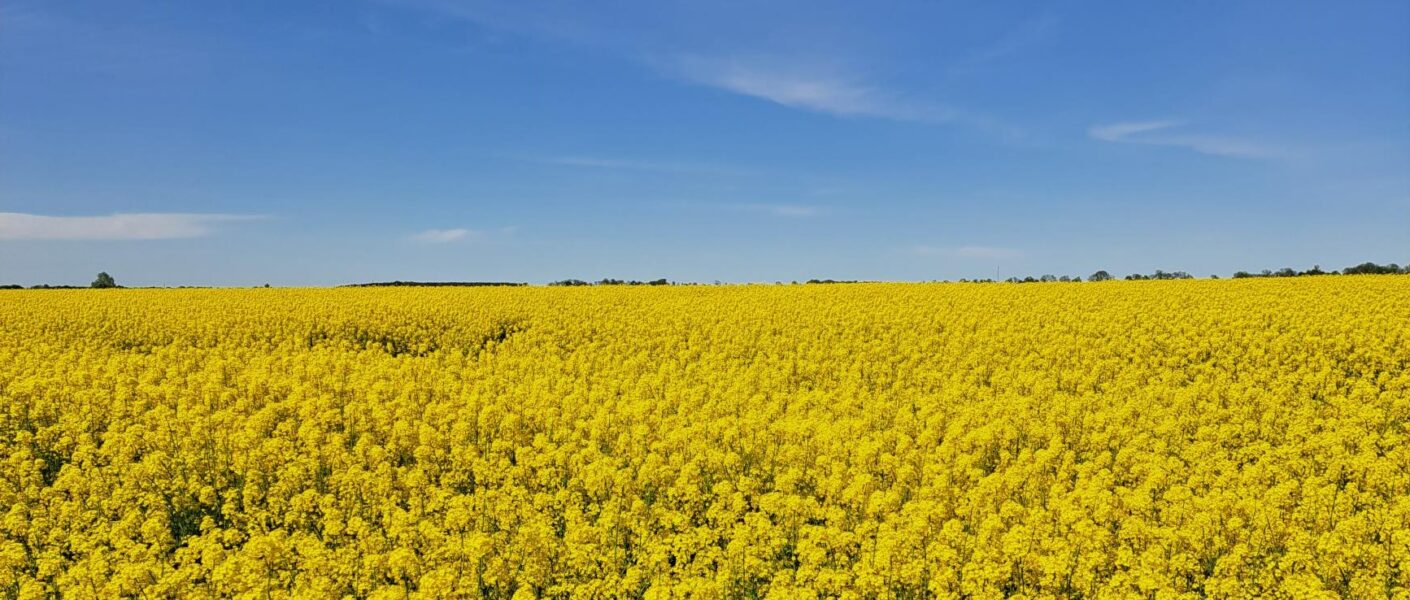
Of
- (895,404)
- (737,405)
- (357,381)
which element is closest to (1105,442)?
(895,404)

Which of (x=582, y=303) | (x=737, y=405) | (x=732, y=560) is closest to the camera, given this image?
(x=732, y=560)

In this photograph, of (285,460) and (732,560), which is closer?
(732,560)

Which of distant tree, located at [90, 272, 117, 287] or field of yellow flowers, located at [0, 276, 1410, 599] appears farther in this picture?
distant tree, located at [90, 272, 117, 287]

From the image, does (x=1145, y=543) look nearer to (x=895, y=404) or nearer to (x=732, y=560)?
(x=732, y=560)

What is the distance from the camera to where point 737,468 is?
9.02m

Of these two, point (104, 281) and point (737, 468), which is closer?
point (737, 468)

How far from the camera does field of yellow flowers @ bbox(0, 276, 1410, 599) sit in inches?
241

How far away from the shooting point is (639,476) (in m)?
8.57

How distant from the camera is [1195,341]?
18391mm

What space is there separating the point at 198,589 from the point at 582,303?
25.7 m

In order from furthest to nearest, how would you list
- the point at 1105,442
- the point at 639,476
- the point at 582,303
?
the point at 582,303, the point at 1105,442, the point at 639,476

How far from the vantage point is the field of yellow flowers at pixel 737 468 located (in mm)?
6113

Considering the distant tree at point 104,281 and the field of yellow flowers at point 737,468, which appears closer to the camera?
the field of yellow flowers at point 737,468

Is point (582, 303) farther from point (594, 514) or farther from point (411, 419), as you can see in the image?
point (594, 514)
